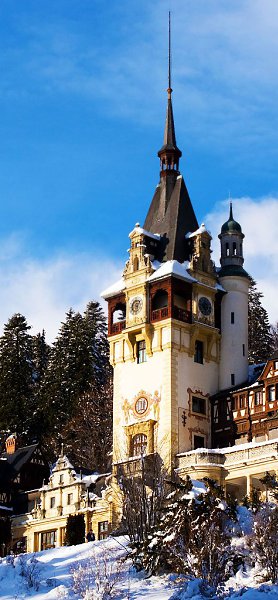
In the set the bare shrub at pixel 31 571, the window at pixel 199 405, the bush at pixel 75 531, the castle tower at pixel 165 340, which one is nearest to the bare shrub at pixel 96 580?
the bare shrub at pixel 31 571

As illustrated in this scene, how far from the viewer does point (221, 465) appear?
225 feet

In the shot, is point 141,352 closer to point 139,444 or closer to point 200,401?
point 200,401

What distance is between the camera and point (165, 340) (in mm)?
72375

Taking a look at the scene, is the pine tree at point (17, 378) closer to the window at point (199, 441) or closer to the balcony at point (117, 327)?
the balcony at point (117, 327)

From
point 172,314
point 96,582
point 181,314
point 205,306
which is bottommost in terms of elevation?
point 96,582

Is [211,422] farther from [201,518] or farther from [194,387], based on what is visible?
[201,518]

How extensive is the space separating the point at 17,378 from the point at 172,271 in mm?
32411

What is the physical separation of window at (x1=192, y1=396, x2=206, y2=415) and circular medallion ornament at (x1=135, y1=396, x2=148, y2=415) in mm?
2867

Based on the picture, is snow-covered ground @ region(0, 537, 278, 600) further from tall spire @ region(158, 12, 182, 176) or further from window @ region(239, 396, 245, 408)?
tall spire @ region(158, 12, 182, 176)

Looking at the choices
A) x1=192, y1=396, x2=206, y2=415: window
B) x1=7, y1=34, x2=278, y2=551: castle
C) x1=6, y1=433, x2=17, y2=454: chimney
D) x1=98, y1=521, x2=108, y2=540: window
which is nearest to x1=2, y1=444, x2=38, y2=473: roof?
x1=6, y1=433, x2=17, y2=454: chimney

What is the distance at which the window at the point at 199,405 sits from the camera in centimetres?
7277

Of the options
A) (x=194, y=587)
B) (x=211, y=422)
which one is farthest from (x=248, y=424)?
(x=194, y=587)

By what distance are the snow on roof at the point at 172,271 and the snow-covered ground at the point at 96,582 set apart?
2480cm

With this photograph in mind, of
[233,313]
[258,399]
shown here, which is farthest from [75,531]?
[233,313]
